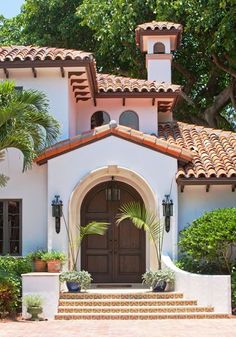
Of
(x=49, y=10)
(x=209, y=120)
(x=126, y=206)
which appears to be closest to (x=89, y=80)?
(x=126, y=206)

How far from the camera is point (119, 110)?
2286 cm

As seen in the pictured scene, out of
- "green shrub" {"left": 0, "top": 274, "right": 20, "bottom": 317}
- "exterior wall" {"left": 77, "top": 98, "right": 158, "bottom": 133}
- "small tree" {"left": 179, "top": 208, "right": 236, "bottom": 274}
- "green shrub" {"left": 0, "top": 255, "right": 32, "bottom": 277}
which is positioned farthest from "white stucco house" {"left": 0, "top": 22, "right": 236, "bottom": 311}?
"green shrub" {"left": 0, "top": 274, "right": 20, "bottom": 317}

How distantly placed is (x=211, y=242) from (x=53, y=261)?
164 inches

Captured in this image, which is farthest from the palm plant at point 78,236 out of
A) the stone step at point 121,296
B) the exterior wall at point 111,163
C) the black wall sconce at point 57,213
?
the stone step at point 121,296

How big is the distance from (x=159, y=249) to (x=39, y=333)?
5878mm

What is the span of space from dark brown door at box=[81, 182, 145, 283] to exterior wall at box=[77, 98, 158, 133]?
3.12 metres

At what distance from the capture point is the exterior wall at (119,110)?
22.6m

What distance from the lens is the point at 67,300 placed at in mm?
17062

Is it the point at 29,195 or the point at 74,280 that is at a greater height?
the point at 29,195

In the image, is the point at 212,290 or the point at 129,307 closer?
the point at 212,290

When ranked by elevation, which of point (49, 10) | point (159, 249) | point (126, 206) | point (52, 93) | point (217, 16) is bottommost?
point (159, 249)

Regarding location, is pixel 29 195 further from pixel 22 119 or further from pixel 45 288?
pixel 45 288

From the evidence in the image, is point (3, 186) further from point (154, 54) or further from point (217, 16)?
point (217, 16)

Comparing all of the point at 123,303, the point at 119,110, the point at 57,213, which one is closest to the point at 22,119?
the point at 57,213
